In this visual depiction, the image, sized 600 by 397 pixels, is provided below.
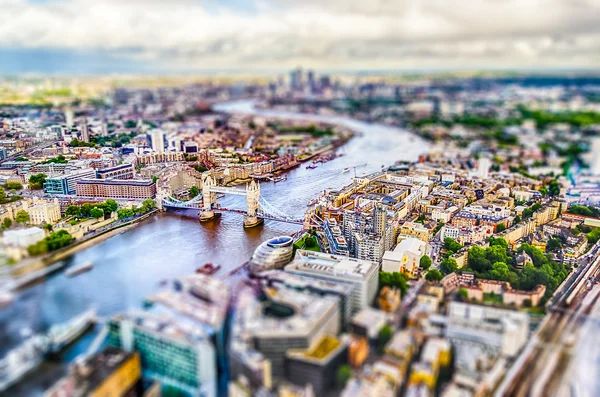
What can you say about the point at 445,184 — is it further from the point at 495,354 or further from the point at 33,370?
the point at 33,370

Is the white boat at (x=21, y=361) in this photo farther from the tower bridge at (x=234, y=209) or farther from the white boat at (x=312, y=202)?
the white boat at (x=312, y=202)

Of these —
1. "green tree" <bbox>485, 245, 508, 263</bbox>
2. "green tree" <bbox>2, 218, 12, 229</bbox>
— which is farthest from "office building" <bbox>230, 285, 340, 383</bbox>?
"green tree" <bbox>2, 218, 12, 229</bbox>

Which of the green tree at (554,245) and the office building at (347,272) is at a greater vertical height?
the office building at (347,272)

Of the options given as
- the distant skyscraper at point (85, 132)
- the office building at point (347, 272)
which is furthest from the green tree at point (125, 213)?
the office building at point (347, 272)

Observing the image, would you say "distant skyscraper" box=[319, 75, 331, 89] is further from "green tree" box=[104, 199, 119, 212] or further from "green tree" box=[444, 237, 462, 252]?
"green tree" box=[444, 237, 462, 252]

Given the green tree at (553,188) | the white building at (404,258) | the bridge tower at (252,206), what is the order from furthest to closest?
the green tree at (553,188) → the bridge tower at (252,206) → the white building at (404,258)

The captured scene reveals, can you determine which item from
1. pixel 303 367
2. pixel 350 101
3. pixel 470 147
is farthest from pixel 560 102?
pixel 303 367
